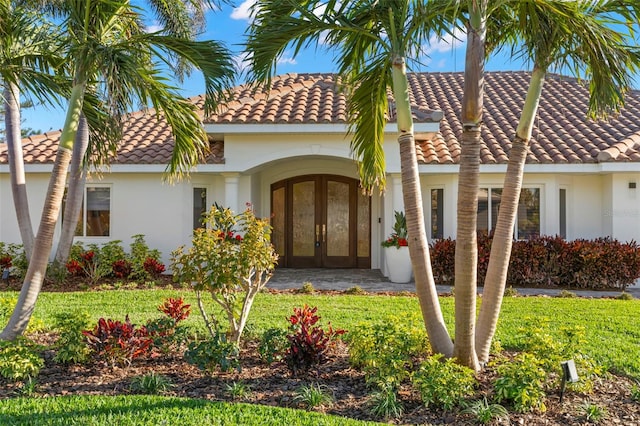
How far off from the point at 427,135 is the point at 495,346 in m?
9.02

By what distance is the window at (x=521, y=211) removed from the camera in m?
14.3

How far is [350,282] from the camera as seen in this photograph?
13.5 meters

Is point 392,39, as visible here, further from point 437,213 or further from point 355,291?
point 437,213

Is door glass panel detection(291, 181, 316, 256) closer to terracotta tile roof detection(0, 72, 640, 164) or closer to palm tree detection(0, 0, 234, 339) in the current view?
terracotta tile roof detection(0, 72, 640, 164)

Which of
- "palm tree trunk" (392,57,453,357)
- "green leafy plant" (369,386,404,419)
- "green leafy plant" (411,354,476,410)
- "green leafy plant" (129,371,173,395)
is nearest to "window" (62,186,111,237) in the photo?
"green leafy plant" (129,371,173,395)

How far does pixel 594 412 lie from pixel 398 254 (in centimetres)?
872

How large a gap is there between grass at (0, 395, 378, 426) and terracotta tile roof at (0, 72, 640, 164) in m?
8.08

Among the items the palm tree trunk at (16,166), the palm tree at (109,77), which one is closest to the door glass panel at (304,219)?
the palm tree trunk at (16,166)

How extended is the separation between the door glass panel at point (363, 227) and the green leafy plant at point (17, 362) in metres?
12.2

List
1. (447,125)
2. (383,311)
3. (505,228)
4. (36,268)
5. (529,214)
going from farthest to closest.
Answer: (447,125) → (529,214) → (383,311) → (36,268) → (505,228)

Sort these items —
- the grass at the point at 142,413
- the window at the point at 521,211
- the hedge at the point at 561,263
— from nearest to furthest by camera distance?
the grass at the point at 142,413
the hedge at the point at 561,263
the window at the point at 521,211

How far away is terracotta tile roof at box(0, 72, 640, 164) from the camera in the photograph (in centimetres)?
1325

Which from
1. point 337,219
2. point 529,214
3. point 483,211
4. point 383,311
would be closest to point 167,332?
point 383,311

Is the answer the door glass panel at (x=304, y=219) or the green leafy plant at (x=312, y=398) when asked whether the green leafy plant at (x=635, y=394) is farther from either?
the door glass panel at (x=304, y=219)
